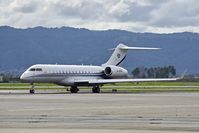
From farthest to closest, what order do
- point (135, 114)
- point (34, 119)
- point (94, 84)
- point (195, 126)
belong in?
point (94, 84) → point (135, 114) → point (34, 119) → point (195, 126)

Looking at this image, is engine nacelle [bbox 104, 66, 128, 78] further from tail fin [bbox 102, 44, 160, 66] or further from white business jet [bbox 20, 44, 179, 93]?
tail fin [bbox 102, 44, 160, 66]

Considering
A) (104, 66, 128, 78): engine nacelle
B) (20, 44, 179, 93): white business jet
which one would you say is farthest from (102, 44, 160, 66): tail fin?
(104, 66, 128, 78): engine nacelle

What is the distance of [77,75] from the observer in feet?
246

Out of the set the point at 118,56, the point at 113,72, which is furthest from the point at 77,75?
the point at 118,56

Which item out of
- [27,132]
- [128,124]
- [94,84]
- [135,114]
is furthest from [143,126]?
[94,84]

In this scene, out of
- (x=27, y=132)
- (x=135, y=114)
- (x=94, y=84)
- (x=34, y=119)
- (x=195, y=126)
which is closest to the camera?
(x=27, y=132)

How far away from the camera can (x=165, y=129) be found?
77.0 ft

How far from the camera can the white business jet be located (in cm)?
7100

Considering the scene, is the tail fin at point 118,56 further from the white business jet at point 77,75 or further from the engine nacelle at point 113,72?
the engine nacelle at point 113,72

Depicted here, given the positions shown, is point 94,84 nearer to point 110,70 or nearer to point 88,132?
point 110,70

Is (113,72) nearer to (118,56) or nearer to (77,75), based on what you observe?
(77,75)

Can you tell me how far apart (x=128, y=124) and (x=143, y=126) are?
99 cm

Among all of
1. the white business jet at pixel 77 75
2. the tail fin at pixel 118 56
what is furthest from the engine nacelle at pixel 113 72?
the tail fin at pixel 118 56

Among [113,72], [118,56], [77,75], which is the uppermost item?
[118,56]
